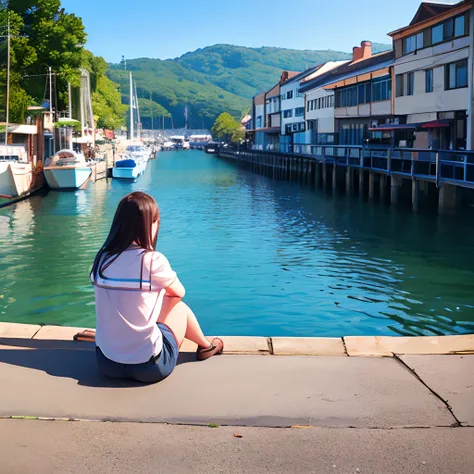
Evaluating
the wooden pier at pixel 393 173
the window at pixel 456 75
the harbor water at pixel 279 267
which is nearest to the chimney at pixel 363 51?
the wooden pier at pixel 393 173

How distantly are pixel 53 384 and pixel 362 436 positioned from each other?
7.79ft

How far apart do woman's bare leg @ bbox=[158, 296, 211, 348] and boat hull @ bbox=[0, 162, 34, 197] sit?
128 ft

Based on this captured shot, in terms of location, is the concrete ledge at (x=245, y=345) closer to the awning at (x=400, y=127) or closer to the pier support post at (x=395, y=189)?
the pier support post at (x=395, y=189)

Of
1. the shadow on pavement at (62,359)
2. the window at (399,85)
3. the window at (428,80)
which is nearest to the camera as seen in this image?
the shadow on pavement at (62,359)

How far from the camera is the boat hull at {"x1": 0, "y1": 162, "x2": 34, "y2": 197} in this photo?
43.4 metres

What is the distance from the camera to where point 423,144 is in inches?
1844

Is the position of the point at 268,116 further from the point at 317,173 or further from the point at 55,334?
the point at 55,334

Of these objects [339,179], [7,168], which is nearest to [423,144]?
[339,179]

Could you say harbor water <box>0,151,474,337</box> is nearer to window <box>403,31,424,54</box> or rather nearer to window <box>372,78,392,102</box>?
window <box>403,31,424,54</box>

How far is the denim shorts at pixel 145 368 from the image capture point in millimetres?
5633

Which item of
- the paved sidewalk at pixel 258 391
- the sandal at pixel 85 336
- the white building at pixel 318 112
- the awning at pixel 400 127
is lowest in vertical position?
the paved sidewalk at pixel 258 391

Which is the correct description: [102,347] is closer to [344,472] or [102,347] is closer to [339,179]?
[344,472]

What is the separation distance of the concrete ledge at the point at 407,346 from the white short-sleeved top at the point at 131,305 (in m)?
1.81

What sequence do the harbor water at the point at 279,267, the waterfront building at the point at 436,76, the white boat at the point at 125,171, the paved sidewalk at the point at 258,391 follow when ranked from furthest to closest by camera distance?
the white boat at the point at 125,171, the waterfront building at the point at 436,76, the harbor water at the point at 279,267, the paved sidewalk at the point at 258,391
